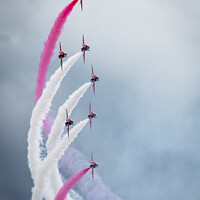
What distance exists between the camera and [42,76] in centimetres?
8750

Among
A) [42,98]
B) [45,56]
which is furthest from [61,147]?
[45,56]

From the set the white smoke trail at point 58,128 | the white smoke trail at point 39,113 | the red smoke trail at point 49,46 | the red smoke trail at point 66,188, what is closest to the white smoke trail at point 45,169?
the white smoke trail at point 58,128

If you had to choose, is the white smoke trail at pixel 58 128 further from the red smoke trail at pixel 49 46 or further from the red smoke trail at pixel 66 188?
the red smoke trail at pixel 49 46

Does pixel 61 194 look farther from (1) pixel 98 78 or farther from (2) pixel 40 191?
(1) pixel 98 78

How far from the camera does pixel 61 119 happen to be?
88.9 meters

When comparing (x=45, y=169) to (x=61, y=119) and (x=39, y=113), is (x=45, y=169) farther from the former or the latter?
(x=39, y=113)

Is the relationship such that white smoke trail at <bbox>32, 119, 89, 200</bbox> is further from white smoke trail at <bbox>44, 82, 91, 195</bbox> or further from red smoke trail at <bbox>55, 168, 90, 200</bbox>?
red smoke trail at <bbox>55, 168, 90, 200</bbox>

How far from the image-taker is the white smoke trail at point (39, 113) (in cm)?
8578

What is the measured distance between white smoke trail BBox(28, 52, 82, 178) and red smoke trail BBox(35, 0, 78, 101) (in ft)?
4.89

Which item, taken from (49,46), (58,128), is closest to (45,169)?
(58,128)

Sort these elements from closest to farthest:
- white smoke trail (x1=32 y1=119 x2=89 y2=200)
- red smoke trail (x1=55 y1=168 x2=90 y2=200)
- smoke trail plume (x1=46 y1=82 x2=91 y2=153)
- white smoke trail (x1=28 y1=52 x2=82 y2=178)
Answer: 1. red smoke trail (x1=55 y1=168 x2=90 y2=200)
2. white smoke trail (x1=28 y1=52 x2=82 y2=178)
3. white smoke trail (x1=32 y1=119 x2=89 y2=200)
4. smoke trail plume (x1=46 y1=82 x2=91 y2=153)

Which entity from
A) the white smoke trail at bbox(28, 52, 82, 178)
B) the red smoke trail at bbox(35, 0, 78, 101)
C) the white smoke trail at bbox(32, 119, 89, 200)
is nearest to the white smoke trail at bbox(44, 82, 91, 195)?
the white smoke trail at bbox(32, 119, 89, 200)

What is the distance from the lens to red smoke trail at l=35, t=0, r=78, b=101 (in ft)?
280

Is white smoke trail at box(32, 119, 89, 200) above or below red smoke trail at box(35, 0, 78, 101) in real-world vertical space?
below
